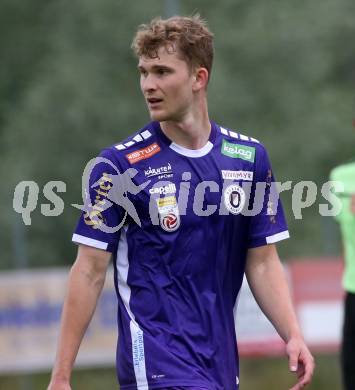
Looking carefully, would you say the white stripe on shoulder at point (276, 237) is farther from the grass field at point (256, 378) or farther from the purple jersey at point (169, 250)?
the grass field at point (256, 378)

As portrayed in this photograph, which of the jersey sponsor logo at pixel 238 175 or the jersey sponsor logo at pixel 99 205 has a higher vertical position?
the jersey sponsor logo at pixel 238 175

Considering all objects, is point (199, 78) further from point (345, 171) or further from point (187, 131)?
point (345, 171)

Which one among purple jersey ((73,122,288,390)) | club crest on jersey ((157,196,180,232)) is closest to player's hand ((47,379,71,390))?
purple jersey ((73,122,288,390))

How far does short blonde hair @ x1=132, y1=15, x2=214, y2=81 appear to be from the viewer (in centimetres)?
511

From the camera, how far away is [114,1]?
19.7 meters

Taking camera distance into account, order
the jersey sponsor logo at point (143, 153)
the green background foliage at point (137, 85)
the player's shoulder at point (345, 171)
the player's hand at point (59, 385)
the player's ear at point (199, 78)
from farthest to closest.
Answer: the green background foliage at point (137, 85) → the player's shoulder at point (345, 171) → the player's ear at point (199, 78) → the jersey sponsor logo at point (143, 153) → the player's hand at point (59, 385)

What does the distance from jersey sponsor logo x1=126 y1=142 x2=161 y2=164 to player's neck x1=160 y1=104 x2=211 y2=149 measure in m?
0.09

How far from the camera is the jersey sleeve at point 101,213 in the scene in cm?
Result: 504

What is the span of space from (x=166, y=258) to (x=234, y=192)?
451 millimetres

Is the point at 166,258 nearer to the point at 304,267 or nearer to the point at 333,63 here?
the point at 304,267

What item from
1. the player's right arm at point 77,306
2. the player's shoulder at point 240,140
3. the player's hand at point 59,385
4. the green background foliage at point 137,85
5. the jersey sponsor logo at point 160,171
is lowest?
the player's hand at point 59,385

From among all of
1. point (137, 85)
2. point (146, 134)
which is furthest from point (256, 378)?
point (146, 134)

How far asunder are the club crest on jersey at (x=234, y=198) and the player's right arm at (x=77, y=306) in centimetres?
59

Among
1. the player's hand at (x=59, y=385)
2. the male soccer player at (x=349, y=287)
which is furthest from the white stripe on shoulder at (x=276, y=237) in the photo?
the male soccer player at (x=349, y=287)
